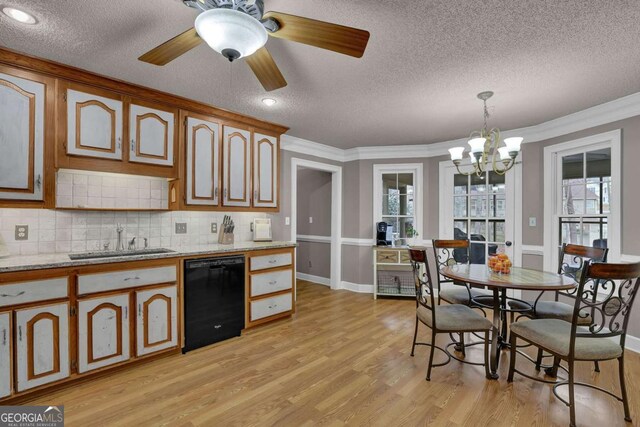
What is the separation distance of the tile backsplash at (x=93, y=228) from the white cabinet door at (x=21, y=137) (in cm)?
36

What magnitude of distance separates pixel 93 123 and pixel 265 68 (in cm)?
170

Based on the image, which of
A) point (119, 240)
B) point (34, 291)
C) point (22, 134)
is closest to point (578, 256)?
point (119, 240)

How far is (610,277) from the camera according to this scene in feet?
5.94

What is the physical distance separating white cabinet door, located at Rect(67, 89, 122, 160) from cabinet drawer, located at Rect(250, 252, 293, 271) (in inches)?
62.9

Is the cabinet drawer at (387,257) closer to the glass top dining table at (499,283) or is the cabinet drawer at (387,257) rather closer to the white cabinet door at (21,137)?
the glass top dining table at (499,283)

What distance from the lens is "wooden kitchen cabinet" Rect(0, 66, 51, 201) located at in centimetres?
218

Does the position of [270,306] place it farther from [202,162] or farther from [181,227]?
[202,162]

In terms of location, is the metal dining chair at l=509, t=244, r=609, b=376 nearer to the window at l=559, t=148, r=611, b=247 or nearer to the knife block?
the window at l=559, t=148, r=611, b=247

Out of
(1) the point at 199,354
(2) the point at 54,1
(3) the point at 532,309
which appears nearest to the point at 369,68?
(2) the point at 54,1

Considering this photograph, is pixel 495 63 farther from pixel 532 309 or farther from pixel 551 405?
pixel 551 405

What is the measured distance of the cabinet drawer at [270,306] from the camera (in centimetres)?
333

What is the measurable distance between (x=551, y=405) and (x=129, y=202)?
12.5ft

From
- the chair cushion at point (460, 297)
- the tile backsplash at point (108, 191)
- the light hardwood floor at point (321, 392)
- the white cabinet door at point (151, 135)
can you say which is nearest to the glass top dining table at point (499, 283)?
the chair cushion at point (460, 297)

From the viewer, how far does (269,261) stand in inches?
137
